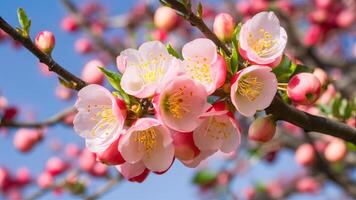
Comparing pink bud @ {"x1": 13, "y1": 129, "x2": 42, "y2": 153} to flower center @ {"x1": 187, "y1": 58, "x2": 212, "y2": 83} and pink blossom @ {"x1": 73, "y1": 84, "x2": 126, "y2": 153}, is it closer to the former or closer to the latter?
pink blossom @ {"x1": 73, "y1": 84, "x2": 126, "y2": 153}

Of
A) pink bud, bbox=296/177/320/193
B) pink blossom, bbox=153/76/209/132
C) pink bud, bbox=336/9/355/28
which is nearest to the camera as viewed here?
pink blossom, bbox=153/76/209/132

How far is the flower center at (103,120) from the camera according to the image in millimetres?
964

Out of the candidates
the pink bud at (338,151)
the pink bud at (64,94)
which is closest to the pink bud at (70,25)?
the pink bud at (64,94)

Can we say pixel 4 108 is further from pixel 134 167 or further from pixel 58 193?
pixel 134 167

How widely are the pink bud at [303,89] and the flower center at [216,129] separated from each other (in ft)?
0.48

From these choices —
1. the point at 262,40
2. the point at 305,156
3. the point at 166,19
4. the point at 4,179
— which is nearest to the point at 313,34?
the point at 305,156

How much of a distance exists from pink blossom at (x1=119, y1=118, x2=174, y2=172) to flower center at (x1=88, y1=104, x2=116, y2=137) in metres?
0.06

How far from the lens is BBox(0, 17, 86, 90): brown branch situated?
88 cm

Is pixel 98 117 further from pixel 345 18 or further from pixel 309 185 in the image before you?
pixel 309 185

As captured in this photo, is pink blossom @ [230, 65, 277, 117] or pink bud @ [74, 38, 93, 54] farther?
pink bud @ [74, 38, 93, 54]

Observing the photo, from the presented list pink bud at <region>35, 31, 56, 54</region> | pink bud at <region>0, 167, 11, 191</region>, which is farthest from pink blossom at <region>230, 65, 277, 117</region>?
pink bud at <region>0, 167, 11, 191</region>

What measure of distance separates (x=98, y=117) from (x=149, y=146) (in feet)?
0.41

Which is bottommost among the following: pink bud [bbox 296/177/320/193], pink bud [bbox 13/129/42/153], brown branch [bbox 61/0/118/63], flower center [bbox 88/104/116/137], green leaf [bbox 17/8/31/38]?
pink bud [bbox 296/177/320/193]

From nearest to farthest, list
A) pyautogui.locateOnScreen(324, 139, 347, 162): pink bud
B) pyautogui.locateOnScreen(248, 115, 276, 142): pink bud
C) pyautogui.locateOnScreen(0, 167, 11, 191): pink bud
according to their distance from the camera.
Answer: pyautogui.locateOnScreen(248, 115, 276, 142): pink bud, pyautogui.locateOnScreen(324, 139, 347, 162): pink bud, pyautogui.locateOnScreen(0, 167, 11, 191): pink bud
